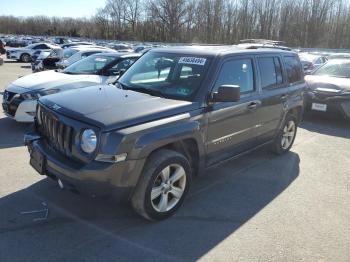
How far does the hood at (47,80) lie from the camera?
24.4 feet

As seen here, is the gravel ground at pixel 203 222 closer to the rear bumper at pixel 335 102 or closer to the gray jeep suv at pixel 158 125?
the gray jeep suv at pixel 158 125

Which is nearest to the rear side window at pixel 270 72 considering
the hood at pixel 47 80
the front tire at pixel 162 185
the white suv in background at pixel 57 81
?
the front tire at pixel 162 185

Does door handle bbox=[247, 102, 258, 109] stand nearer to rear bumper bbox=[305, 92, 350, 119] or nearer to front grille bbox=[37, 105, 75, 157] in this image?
front grille bbox=[37, 105, 75, 157]

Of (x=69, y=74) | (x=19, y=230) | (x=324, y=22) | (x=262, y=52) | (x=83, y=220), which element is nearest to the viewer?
(x=19, y=230)

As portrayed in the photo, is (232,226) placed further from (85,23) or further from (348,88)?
(85,23)

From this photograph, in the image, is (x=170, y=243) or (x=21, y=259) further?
(x=170, y=243)

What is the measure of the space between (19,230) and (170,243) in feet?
4.96

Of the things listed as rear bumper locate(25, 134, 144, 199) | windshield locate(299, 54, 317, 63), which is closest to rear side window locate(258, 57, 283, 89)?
rear bumper locate(25, 134, 144, 199)

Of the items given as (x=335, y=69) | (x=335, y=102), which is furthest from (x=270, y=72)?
(x=335, y=69)

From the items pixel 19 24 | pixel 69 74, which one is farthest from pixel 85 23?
pixel 69 74

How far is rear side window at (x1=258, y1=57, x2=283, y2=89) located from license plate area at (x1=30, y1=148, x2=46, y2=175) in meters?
3.15

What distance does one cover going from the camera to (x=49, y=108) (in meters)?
4.13

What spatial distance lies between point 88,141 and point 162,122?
30.4 inches

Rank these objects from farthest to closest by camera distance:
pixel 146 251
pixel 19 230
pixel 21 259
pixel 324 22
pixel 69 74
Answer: pixel 324 22 → pixel 69 74 → pixel 19 230 → pixel 146 251 → pixel 21 259
